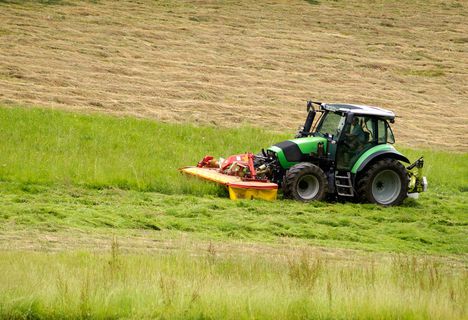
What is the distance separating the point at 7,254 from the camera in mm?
12008

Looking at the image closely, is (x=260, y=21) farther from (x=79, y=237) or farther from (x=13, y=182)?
(x=79, y=237)

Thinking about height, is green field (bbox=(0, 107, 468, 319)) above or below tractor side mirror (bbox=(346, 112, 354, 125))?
below

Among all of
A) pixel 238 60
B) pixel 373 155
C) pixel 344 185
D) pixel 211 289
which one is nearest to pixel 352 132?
pixel 373 155

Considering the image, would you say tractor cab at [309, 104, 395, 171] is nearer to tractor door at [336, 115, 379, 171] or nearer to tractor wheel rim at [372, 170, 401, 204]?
tractor door at [336, 115, 379, 171]

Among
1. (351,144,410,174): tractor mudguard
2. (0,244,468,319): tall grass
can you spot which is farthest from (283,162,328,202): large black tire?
(0,244,468,319): tall grass

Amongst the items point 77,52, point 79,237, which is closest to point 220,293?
point 79,237

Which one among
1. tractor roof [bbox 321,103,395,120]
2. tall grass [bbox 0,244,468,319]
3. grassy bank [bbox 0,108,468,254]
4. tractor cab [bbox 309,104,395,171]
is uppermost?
tractor roof [bbox 321,103,395,120]

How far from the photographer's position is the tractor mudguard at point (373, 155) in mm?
19078

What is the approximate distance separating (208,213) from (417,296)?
5979 millimetres

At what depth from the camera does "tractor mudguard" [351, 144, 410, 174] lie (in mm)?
19078

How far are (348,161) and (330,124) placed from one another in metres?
0.89

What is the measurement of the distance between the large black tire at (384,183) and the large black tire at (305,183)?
2.72 feet

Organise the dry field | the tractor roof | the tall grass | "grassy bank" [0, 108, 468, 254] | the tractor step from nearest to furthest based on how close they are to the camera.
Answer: the tall grass, "grassy bank" [0, 108, 468, 254], the tractor step, the tractor roof, the dry field

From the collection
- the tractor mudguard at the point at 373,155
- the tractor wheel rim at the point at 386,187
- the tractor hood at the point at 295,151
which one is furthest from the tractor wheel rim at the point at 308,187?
the tractor wheel rim at the point at 386,187
